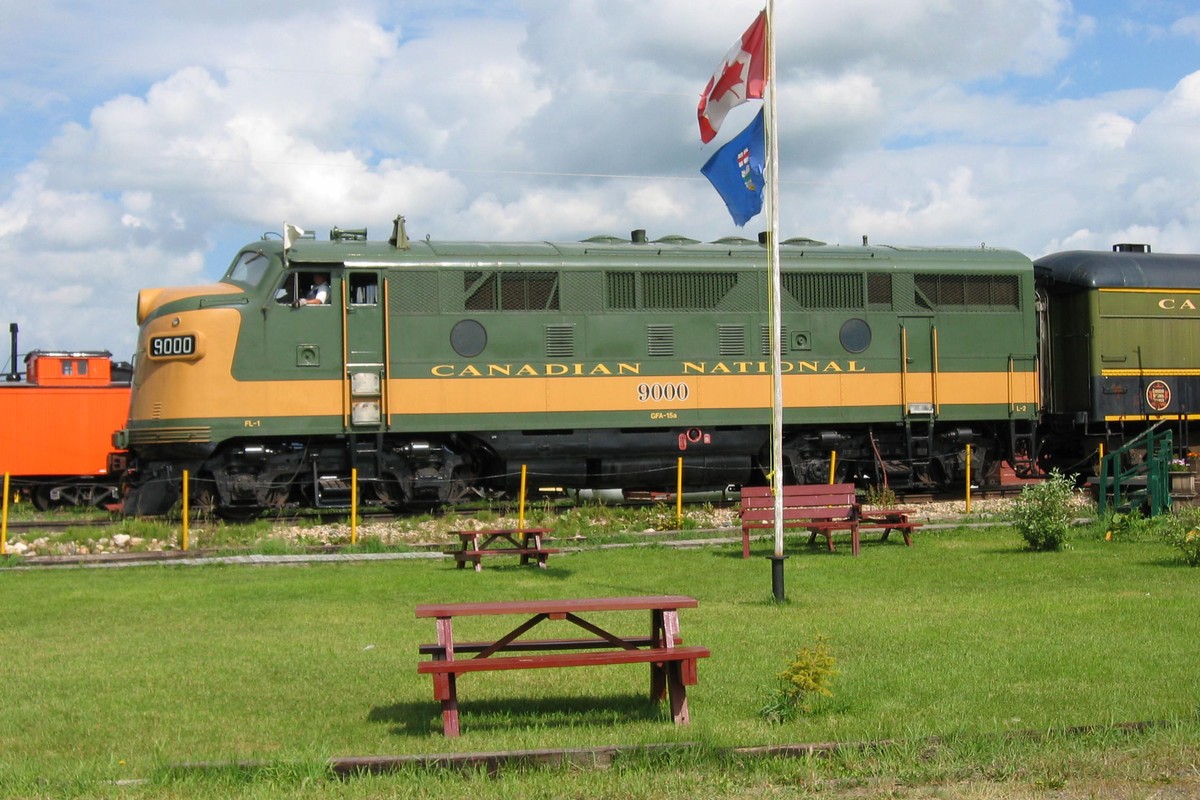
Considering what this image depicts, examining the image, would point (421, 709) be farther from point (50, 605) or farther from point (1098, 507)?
point (1098, 507)

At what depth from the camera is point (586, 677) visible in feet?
28.2

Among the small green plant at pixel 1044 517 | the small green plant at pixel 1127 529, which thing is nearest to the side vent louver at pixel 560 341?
the small green plant at pixel 1044 517

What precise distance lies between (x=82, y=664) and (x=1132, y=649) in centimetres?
749

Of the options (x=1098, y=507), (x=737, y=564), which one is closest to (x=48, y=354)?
(x=737, y=564)

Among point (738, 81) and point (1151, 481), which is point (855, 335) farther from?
point (738, 81)

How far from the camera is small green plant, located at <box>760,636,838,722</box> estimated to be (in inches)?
284

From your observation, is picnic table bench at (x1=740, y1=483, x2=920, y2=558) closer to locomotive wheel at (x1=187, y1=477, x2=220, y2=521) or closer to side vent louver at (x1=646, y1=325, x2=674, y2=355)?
side vent louver at (x1=646, y1=325, x2=674, y2=355)

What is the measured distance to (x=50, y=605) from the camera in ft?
41.1

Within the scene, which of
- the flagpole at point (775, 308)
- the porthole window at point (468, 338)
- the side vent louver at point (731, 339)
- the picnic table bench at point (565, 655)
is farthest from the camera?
the side vent louver at point (731, 339)

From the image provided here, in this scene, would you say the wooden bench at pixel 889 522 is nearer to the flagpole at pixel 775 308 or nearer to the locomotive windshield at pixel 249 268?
the flagpole at pixel 775 308

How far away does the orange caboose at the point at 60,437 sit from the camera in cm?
2743

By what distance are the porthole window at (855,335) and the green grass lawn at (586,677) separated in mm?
8490

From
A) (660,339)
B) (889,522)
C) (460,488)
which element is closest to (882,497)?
(660,339)

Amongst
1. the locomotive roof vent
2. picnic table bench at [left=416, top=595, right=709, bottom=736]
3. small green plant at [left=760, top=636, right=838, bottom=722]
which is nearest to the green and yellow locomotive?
the locomotive roof vent
